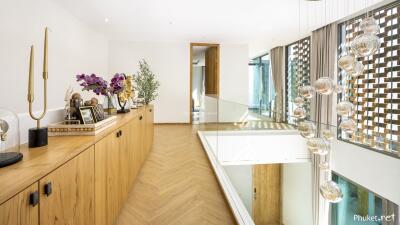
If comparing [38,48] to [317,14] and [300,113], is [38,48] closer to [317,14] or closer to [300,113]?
[300,113]

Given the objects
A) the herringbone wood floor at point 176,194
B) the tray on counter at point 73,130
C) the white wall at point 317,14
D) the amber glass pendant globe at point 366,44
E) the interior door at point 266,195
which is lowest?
the interior door at point 266,195

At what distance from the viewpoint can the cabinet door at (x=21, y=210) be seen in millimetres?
681

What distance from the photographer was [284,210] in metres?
7.59

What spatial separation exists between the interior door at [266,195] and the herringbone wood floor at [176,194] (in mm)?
4428

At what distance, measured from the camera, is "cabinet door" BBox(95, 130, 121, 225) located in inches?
57.3

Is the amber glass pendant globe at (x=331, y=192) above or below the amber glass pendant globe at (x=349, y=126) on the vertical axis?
below

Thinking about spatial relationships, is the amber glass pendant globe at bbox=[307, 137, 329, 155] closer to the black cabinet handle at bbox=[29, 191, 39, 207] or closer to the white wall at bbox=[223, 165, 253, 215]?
the black cabinet handle at bbox=[29, 191, 39, 207]

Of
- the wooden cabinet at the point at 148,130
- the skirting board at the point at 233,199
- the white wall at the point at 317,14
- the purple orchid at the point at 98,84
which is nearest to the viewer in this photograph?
the skirting board at the point at 233,199

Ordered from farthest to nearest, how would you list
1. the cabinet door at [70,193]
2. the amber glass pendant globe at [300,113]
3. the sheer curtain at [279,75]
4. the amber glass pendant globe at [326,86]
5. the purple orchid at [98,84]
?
the sheer curtain at [279,75] < the amber glass pendant globe at [300,113] < the purple orchid at [98,84] < the amber glass pendant globe at [326,86] < the cabinet door at [70,193]

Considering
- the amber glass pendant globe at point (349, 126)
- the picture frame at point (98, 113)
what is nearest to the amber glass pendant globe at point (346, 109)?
the amber glass pendant globe at point (349, 126)

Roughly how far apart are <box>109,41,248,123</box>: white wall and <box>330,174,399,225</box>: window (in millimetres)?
3715

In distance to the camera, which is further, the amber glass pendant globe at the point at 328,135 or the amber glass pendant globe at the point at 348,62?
the amber glass pendant globe at the point at 328,135

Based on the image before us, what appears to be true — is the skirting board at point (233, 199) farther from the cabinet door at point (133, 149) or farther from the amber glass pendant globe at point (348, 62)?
the amber glass pendant globe at point (348, 62)

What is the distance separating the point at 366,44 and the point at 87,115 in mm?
2136
